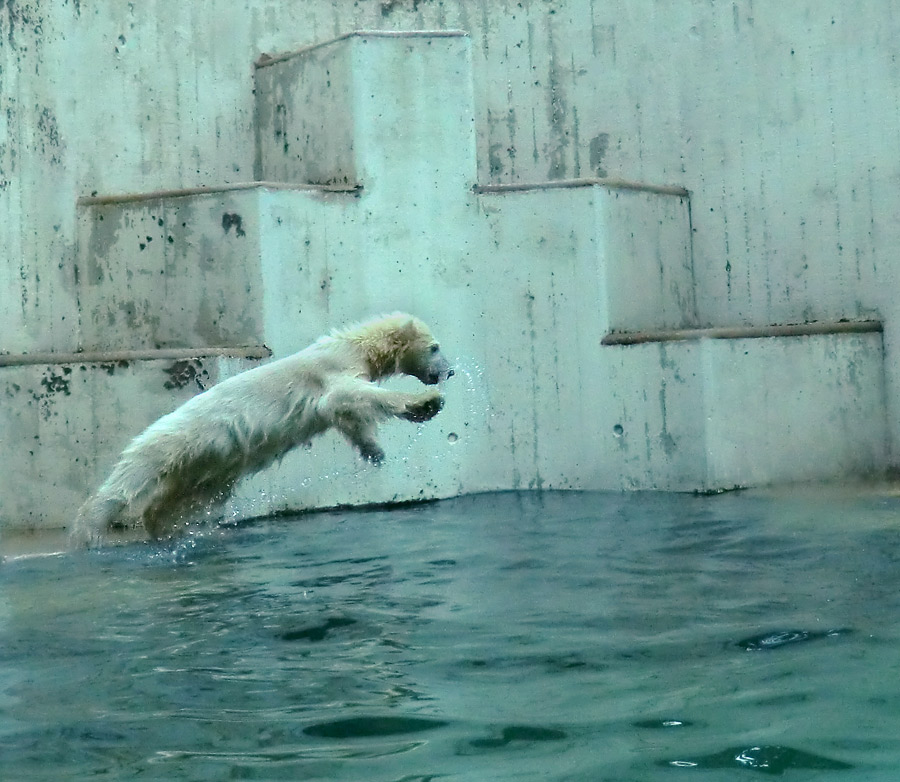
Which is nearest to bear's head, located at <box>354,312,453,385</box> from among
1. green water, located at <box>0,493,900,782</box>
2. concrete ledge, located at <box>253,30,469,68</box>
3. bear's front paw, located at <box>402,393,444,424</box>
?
bear's front paw, located at <box>402,393,444,424</box>

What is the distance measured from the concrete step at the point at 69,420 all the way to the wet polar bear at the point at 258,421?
111cm

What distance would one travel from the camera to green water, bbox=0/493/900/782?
8.49 feet

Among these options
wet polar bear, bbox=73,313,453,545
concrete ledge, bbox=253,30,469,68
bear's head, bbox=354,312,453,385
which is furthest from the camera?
concrete ledge, bbox=253,30,469,68

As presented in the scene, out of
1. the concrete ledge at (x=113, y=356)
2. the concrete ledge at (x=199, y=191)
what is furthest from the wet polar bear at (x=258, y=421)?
the concrete ledge at (x=199, y=191)

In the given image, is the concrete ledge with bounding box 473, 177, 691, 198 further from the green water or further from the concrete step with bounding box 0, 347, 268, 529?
the green water

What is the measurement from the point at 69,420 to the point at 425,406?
2.55 m

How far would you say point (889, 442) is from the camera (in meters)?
7.60

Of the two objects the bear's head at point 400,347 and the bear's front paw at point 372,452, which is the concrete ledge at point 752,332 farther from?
the bear's front paw at point 372,452

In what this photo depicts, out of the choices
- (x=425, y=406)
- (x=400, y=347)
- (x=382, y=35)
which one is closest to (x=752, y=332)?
(x=400, y=347)

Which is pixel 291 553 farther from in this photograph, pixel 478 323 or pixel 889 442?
pixel 889 442

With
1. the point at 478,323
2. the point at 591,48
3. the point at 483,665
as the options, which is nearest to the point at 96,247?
the point at 478,323

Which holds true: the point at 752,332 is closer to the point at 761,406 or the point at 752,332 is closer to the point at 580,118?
the point at 761,406

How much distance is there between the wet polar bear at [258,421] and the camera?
530cm

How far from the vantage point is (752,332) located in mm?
7484
